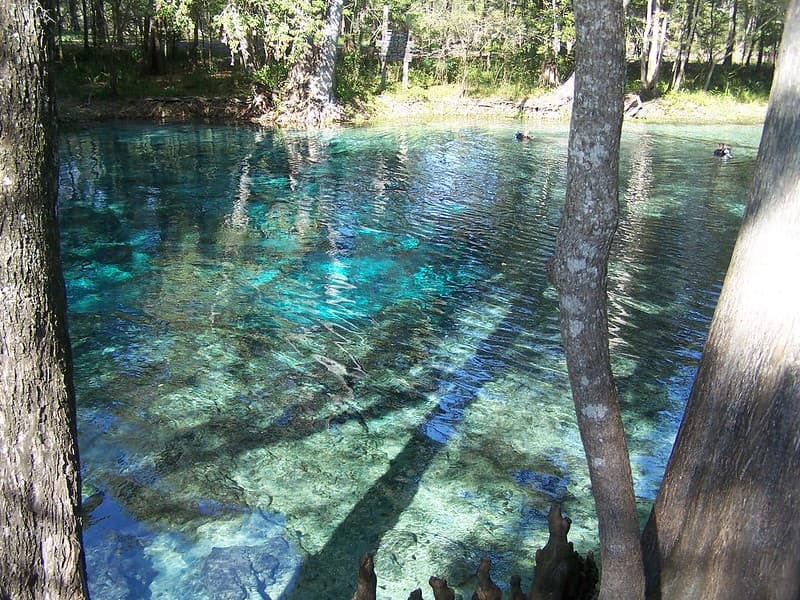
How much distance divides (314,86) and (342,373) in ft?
70.5

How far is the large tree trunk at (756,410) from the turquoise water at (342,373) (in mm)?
Result: 1810

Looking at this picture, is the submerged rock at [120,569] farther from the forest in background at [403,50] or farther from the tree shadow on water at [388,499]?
the forest in background at [403,50]

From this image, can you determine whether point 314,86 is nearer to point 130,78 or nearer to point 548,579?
point 130,78

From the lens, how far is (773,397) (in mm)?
3117

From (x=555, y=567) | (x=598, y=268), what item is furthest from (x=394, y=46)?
(x=598, y=268)

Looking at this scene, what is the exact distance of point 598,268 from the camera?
284 centimetres

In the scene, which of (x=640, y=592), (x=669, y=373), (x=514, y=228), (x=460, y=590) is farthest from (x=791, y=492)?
(x=514, y=228)

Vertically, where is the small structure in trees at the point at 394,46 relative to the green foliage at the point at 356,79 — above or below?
above

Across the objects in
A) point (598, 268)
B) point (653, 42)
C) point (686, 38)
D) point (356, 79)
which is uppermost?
point (686, 38)

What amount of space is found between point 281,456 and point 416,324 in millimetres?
3415

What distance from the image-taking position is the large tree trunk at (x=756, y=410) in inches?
119

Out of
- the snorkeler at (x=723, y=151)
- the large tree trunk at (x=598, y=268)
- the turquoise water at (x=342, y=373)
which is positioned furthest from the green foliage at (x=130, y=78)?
the large tree trunk at (x=598, y=268)

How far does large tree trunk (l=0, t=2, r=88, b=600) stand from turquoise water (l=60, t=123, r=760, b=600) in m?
2.08

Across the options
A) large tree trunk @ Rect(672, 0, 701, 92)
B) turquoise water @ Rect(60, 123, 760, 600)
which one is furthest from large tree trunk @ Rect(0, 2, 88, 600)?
large tree trunk @ Rect(672, 0, 701, 92)
